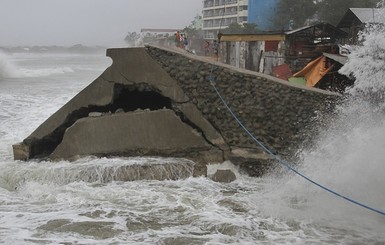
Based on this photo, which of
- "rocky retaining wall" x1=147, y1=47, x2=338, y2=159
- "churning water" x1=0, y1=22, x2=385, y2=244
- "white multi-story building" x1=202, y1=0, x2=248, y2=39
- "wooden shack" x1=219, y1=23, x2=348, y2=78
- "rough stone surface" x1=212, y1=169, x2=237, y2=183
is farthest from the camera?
"white multi-story building" x1=202, y1=0, x2=248, y2=39

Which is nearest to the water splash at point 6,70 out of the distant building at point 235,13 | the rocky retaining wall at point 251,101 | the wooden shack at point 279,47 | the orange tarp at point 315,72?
the wooden shack at point 279,47

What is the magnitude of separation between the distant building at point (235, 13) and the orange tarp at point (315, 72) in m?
44.9

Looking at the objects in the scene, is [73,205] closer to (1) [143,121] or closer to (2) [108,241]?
(2) [108,241]

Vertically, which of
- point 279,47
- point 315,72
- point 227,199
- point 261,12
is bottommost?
point 227,199

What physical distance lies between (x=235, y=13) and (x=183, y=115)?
77683 mm

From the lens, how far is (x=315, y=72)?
478 inches

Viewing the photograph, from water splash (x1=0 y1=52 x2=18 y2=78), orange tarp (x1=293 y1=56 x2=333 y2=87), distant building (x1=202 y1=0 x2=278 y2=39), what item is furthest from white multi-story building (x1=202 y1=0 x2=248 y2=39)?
orange tarp (x1=293 y1=56 x2=333 y2=87)

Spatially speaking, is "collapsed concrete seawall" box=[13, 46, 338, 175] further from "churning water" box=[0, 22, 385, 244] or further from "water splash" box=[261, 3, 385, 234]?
"water splash" box=[261, 3, 385, 234]

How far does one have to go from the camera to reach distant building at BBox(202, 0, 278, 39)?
63.2 metres

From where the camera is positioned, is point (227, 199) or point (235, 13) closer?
point (227, 199)

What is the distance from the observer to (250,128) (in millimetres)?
8188

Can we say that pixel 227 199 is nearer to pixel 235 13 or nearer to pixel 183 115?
pixel 183 115

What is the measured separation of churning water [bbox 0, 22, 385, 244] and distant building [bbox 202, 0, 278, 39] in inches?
2009

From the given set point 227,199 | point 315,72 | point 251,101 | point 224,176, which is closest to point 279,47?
point 315,72
